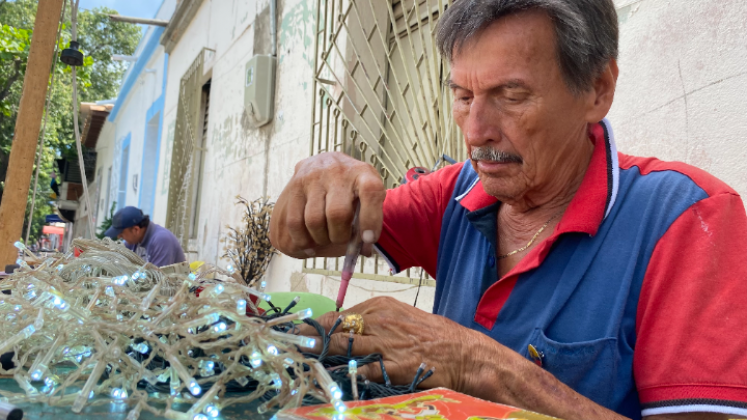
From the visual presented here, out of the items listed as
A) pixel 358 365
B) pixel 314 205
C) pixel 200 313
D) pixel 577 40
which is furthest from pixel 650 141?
pixel 200 313

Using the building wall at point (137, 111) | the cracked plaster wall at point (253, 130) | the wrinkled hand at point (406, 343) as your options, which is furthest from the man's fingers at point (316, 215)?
the building wall at point (137, 111)

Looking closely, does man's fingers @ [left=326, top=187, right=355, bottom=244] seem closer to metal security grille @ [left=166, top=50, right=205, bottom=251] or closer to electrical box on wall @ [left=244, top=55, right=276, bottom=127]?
electrical box on wall @ [left=244, top=55, right=276, bottom=127]

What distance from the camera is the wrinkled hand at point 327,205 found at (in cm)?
112

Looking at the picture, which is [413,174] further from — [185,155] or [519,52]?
[185,155]

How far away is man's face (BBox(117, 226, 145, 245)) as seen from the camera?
17.4ft

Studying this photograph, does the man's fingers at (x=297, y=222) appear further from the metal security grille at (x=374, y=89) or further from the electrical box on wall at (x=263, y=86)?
the electrical box on wall at (x=263, y=86)

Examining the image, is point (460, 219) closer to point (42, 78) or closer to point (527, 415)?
point (527, 415)

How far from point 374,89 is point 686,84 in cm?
214

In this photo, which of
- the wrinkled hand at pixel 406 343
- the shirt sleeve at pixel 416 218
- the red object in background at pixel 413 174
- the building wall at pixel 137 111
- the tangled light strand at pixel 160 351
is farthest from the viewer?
the building wall at pixel 137 111

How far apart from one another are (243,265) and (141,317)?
13.4ft

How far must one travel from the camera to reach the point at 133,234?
211 inches

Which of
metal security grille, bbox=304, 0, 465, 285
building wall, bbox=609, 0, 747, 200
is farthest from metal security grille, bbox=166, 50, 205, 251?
building wall, bbox=609, 0, 747, 200

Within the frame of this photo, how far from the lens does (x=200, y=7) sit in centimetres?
788

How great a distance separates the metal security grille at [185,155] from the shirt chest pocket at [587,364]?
271 inches
